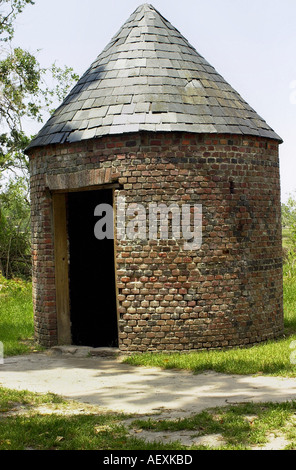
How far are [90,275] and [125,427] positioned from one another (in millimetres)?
5440

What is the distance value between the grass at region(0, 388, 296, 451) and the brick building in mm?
2809

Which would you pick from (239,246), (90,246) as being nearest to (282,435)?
(239,246)

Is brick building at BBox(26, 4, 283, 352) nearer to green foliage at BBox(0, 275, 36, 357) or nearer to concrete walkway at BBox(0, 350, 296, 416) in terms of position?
green foliage at BBox(0, 275, 36, 357)

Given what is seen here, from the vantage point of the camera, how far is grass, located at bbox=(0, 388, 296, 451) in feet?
16.3

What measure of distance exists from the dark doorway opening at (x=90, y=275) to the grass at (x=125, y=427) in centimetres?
429

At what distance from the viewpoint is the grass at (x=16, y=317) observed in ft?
33.0

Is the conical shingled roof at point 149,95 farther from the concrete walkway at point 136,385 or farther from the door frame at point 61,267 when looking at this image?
the concrete walkway at point 136,385

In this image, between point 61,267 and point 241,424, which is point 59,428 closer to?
point 241,424

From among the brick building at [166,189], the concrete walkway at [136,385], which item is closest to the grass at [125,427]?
the concrete walkway at [136,385]

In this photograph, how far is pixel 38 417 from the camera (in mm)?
5898

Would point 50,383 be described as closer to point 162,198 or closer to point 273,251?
point 162,198

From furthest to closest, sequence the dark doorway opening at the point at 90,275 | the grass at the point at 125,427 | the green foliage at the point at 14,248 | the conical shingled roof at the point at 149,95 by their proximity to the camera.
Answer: the green foliage at the point at 14,248, the dark doorway opening at the point at 90,275, the conical shingled roof at the point at 149,95, the grass at the point at 125,427

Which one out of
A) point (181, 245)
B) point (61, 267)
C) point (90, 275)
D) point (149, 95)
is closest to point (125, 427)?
point (181, 245)

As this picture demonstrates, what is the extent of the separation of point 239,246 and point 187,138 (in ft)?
5.76
